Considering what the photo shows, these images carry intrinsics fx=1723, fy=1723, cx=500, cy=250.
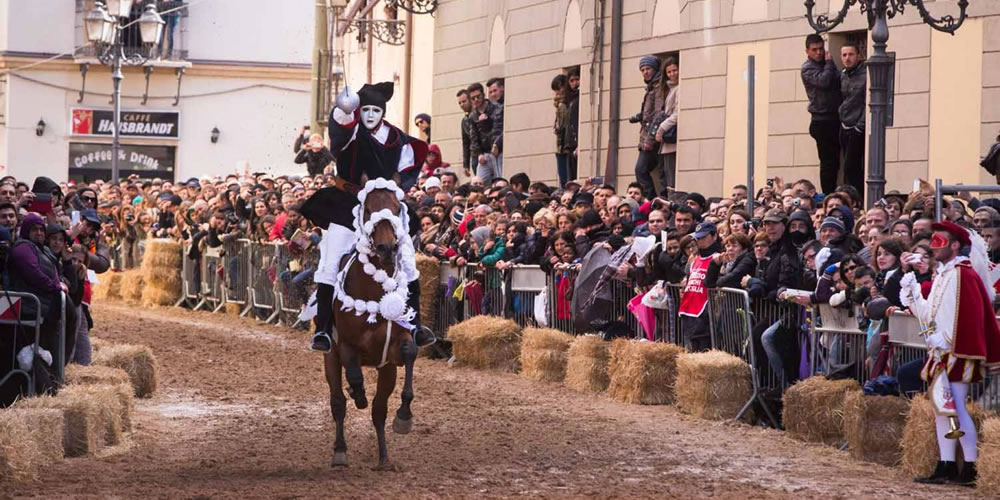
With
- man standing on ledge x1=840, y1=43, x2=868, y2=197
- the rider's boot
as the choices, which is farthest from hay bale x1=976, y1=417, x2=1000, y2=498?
man standing on ledge x1=840, y1=43, x2=868, y2=197

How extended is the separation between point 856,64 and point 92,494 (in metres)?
11.7

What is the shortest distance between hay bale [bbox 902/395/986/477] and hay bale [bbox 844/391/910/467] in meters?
0.31

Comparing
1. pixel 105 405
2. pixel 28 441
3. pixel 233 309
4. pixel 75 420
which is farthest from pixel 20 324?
pixel 233 309

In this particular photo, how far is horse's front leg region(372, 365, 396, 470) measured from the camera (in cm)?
1220

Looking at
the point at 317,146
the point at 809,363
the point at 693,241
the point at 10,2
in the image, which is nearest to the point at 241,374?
the point at 693,241

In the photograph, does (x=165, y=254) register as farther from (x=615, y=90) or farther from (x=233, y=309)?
(x=615, y=90)

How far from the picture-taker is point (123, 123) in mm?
50750

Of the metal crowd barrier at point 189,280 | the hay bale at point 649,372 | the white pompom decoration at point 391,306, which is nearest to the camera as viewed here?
the white pompom decoration at point 391,306

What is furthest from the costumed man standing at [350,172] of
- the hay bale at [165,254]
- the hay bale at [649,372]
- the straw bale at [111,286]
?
the straw bale at [111,286]

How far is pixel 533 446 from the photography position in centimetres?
1351

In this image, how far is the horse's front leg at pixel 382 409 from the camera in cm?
1220

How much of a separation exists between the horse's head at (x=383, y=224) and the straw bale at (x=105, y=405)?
269 centimetres

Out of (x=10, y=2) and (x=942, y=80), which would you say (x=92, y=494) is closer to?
(x=942, y=80)

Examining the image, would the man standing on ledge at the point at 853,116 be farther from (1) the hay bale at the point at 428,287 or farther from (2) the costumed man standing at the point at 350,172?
(2) the costumed man standing at the point at 350,172
